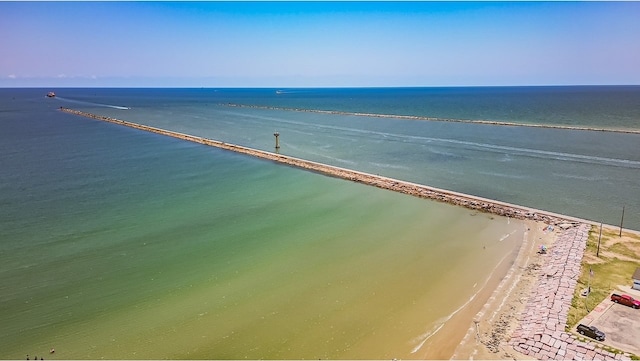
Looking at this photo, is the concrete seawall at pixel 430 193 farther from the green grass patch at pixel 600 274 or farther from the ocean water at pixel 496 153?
the green grass patch at pixel 600 274

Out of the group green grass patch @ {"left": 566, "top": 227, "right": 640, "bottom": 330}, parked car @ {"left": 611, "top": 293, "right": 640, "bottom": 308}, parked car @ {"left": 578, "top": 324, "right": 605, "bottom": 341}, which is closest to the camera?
parked car @ {"left": 578, "top": 324, "right": 605, "bottom": 341}

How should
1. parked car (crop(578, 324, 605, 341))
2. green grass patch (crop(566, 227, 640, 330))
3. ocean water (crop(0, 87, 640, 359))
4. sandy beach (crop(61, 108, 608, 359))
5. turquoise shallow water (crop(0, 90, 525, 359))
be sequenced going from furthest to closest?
green grass patch (crop(566, 227, 640, 330))
ocean water (crop(0, 87, 640, 359))
turquoise shallow water (crop(0, 90, 525, 359))
sandy beach (crop(61, 108, 608, 359))
parked car (crop(578, 324, 605, 341))

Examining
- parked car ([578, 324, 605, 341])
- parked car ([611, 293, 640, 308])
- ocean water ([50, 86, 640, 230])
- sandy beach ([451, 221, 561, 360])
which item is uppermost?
ocean water ([50, 86, 640, 230])

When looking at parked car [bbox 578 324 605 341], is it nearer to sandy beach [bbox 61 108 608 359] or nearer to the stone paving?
the stone paving

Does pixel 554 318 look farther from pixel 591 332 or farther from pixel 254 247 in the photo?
pixel 254 247

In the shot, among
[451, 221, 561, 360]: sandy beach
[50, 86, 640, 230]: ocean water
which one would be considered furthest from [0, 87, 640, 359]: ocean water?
[451, 221, 561, 360]: sandy beach

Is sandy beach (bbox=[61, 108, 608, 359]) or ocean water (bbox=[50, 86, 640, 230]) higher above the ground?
ocean water (bbox=[50, 86, 640, 230])

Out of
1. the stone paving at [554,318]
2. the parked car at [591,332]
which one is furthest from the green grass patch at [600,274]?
the parked car at [591,332]

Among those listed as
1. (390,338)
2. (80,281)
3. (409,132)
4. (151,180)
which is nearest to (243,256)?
(80,281)

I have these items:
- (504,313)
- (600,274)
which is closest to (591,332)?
(504,313)
